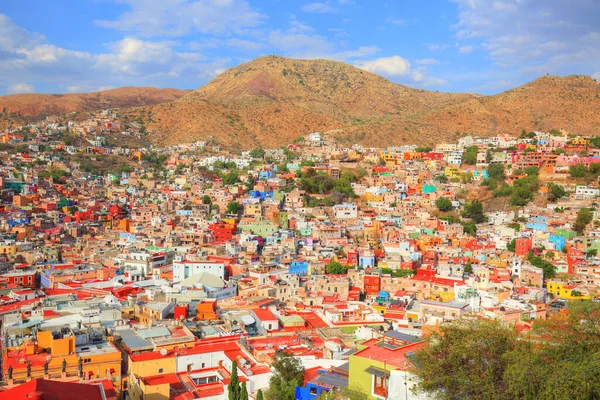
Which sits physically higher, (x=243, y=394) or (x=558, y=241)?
(x=558, y=241)

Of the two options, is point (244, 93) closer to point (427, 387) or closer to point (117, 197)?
point (117, 197)

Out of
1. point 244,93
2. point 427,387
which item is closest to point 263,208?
point 427,387

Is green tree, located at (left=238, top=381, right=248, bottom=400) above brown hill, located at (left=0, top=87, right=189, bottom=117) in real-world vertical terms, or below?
below

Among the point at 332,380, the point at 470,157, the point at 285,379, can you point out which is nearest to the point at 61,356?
the point at 285,379

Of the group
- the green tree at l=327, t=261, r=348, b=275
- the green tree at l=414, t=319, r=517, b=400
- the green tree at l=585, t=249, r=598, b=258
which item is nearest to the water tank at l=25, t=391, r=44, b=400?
the green tree at l=414, t=319, r=517, b=400

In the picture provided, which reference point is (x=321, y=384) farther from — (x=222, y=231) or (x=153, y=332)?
(x=222, y=231)

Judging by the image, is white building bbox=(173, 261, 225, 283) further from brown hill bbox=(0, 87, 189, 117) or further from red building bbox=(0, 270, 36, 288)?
brown hill bbox=(0, 87, 189, 117)
